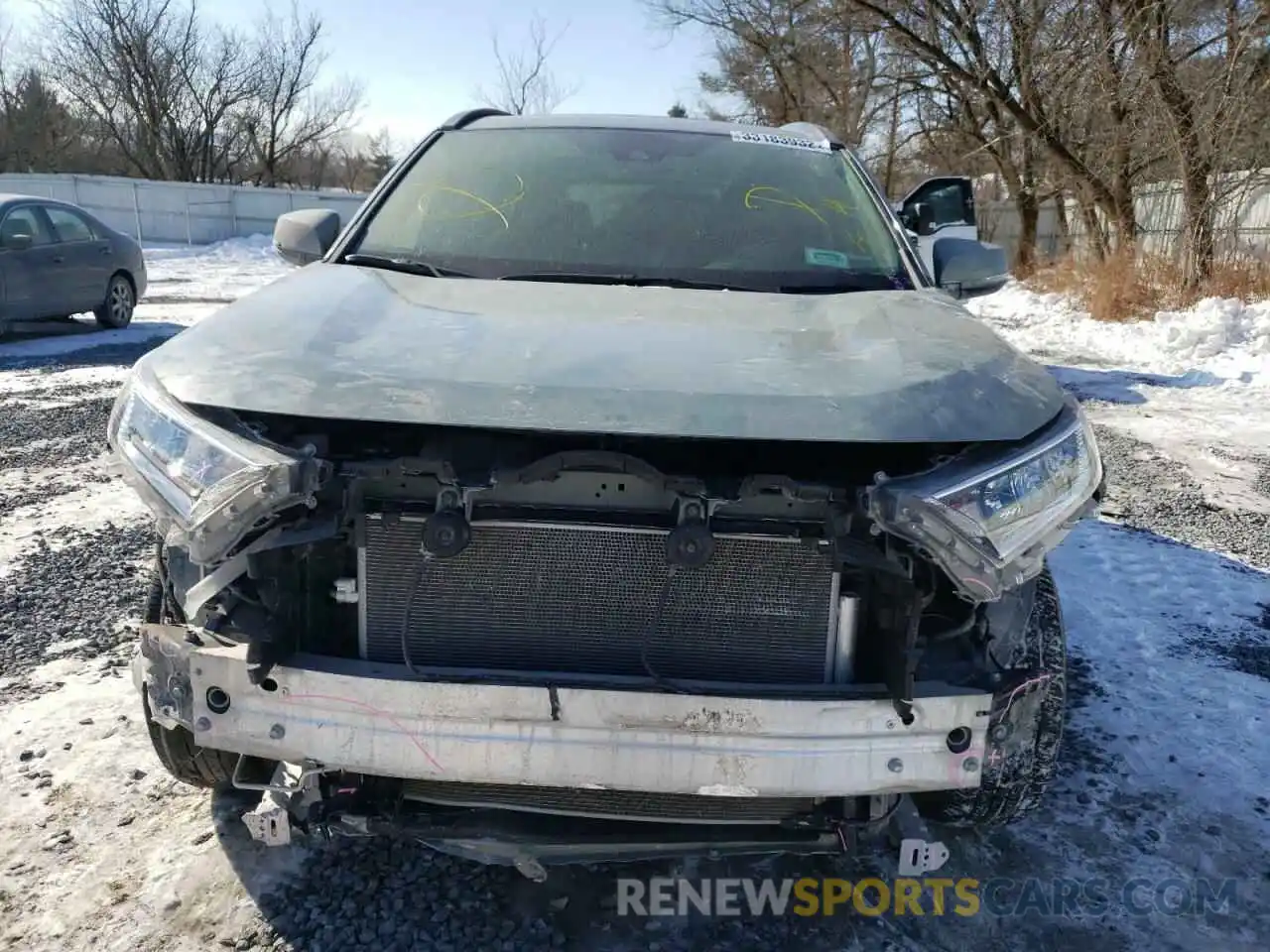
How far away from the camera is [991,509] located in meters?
1.75

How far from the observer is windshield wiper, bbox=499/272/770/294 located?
2.68 metres

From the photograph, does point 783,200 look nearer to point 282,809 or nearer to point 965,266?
point 965,266

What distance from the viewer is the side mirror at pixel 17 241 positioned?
9.54 meters

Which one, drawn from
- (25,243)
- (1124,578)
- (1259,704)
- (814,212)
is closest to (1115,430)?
(1124,578)

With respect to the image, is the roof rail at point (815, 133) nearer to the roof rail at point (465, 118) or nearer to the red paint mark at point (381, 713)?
the roof rail at point (465, 118)

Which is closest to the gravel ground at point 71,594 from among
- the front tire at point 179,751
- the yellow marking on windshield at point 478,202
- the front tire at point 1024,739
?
the front tire at point 179,751

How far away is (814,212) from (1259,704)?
2.27m

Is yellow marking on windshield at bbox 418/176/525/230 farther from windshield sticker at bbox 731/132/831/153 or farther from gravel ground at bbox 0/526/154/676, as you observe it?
gravel ground at bbox 0/526/154/676

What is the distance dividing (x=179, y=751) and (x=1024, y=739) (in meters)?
1.89

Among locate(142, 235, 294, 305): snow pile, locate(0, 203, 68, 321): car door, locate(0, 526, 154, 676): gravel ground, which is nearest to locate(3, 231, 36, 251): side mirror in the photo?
locate(0, 203, 68, 321): car door

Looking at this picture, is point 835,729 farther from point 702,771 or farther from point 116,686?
point 116,686

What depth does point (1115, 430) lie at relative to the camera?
7.27 metres

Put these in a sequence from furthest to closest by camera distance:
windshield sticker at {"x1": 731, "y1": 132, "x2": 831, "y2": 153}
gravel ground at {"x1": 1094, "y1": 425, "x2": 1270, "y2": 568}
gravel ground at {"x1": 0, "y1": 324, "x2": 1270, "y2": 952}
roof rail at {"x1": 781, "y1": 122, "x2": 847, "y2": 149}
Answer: gravel ground at {"x1": 1094, "y1": 425, "x2": 1270, "y2": 568} → roof rail at {"x1": 781, "y1": 122, "x2": 847, "y2": 149} → windshield sticker at {"x1": 731, "y1": 132, "x2": 831, "y2": 153} → gravel ground at {"x1": 0, "y1": 324, "x2": 1270, "y2": 952}

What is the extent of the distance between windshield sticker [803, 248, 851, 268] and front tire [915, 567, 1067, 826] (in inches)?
44.6
